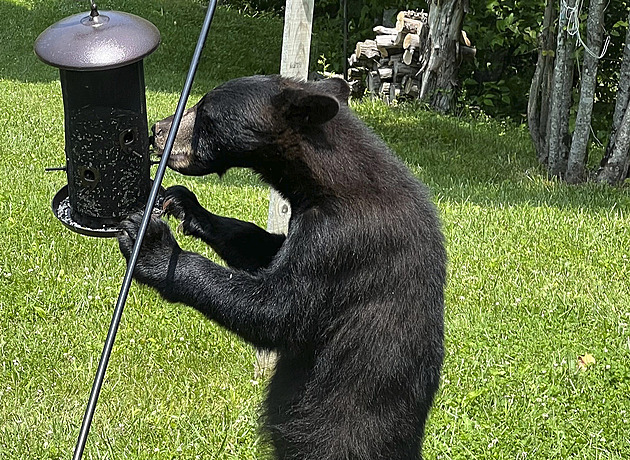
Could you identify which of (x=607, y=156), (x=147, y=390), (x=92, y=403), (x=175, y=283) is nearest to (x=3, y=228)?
(x=147, y=390)

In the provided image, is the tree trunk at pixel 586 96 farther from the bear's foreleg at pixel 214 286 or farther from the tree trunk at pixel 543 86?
the bear's foreleg at pixel 214 286

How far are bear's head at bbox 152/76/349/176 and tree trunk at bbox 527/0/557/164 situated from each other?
8.40 meters

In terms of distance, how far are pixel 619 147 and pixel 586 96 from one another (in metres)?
0.68

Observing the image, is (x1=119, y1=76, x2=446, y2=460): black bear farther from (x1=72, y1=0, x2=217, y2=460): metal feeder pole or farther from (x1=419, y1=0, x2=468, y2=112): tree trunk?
(x1=419, y1=0, x2=468, y2=112): tree trunk

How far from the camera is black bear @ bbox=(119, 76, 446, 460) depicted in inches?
128

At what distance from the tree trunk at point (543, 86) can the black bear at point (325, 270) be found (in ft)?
27.2

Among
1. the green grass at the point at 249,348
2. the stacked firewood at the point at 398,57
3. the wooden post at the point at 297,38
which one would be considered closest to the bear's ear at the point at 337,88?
the wooden post at the point at 297,38

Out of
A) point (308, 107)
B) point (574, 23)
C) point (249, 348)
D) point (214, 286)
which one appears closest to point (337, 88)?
point (308, 107)

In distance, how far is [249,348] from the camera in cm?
547

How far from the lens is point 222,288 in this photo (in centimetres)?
325

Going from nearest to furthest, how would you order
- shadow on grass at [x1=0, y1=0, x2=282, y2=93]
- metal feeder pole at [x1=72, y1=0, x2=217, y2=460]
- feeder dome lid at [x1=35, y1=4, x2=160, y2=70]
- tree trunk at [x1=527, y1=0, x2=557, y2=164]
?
metal feeder pole at [x1=72, y1=0, x2=217, y2=460] → feeder dome lid at [x1=35, y1=4, x2=160, y2=70] → tree trunk at [x1=527, y1=0, x2=557, y2=164] → shadow on grass at [x1=0, y1=0, x2=282, y2=93]

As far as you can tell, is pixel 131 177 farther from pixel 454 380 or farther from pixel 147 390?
pixel 454 380

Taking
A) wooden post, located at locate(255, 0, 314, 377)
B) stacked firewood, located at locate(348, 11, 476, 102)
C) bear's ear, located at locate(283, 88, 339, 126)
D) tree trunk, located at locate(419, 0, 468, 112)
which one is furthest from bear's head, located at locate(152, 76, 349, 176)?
stacked firewood, located at locate(348, 11, 476, 102)

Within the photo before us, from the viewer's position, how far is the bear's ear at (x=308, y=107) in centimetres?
325
